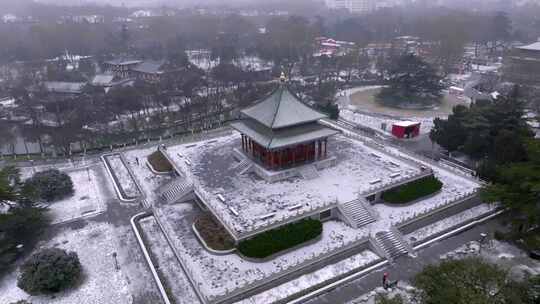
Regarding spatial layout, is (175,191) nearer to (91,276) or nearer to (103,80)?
(91,276)

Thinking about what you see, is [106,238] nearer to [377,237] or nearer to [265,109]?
[265,109]

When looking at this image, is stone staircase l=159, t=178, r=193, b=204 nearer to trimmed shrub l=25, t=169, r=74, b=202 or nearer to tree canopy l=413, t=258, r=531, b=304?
trimmed shrub l=25, t=169, r=74, b=202

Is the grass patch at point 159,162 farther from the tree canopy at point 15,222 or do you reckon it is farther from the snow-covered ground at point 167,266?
the tree canopy at point 15,222

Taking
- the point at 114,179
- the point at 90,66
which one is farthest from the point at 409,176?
the point at 90,66

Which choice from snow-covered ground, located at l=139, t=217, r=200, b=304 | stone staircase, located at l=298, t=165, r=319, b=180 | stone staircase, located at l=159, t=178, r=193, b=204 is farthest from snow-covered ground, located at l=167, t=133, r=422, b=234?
snow-covered ground, located at l=139, t=217, r=200, b=304

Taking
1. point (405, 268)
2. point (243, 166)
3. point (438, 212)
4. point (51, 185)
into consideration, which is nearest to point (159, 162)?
point (51, 185)

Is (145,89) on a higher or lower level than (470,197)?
higher
